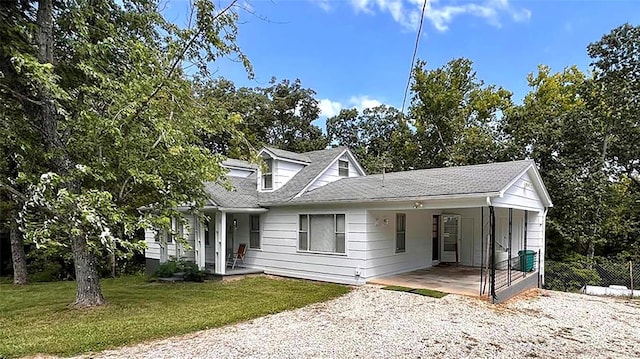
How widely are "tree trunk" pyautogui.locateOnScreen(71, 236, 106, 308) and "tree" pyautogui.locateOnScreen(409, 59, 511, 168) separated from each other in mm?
19497

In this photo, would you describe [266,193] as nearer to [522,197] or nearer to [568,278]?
[522,197]

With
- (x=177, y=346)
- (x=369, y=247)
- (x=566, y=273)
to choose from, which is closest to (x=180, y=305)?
(x=177, y=346)

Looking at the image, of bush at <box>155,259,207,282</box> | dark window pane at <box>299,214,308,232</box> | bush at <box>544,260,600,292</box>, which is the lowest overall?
bush at <box>544,260,600,292</box>

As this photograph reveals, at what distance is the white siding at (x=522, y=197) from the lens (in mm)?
9500

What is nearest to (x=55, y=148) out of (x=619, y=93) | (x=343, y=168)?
(x=343, y=168)

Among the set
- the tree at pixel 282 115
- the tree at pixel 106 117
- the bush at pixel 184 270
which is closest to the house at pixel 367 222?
the bush at pixel 184 270

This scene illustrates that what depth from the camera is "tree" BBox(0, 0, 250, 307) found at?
6762 millimetres

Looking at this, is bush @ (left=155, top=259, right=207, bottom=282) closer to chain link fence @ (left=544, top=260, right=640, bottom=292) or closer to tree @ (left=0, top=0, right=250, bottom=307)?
tree @ (left=0, top=0, right=250, bottom=307)

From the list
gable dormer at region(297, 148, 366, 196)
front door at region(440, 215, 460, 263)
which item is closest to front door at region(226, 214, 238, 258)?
gable dormer at region(297, 148, 366, 196)

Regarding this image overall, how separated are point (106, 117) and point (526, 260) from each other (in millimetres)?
11630

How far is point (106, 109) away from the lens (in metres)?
7.52

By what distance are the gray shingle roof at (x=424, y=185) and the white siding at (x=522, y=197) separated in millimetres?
382

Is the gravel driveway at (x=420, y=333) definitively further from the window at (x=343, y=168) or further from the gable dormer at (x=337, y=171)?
the window at (x=343, y=168)

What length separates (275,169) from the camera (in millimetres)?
13852
